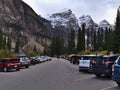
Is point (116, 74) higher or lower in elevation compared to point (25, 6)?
lower

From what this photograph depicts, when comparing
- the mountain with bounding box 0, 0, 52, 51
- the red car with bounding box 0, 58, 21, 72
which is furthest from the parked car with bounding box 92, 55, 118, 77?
the mountain with bounding box 0, 0, 52, 51

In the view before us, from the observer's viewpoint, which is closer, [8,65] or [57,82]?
[57,82]

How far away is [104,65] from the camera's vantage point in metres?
23.0

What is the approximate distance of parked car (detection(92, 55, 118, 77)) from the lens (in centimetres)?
2283

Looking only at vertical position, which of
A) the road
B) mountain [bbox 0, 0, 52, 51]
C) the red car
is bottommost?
the road

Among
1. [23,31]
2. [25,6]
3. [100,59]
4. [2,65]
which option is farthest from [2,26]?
[100,59]

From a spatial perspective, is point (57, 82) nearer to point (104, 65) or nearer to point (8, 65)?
point (104, 65)

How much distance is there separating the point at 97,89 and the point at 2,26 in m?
138

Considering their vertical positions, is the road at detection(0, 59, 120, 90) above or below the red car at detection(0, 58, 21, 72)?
below

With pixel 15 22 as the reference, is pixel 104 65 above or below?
below

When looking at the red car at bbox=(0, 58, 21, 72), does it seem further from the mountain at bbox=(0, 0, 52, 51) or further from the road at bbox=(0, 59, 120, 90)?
the mountain at bbox=(0, 0, 52, 51)

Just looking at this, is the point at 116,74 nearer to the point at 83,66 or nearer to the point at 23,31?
the point at 83,66

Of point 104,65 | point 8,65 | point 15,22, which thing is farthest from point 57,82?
point 15,22

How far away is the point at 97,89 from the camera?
52.8 feet
